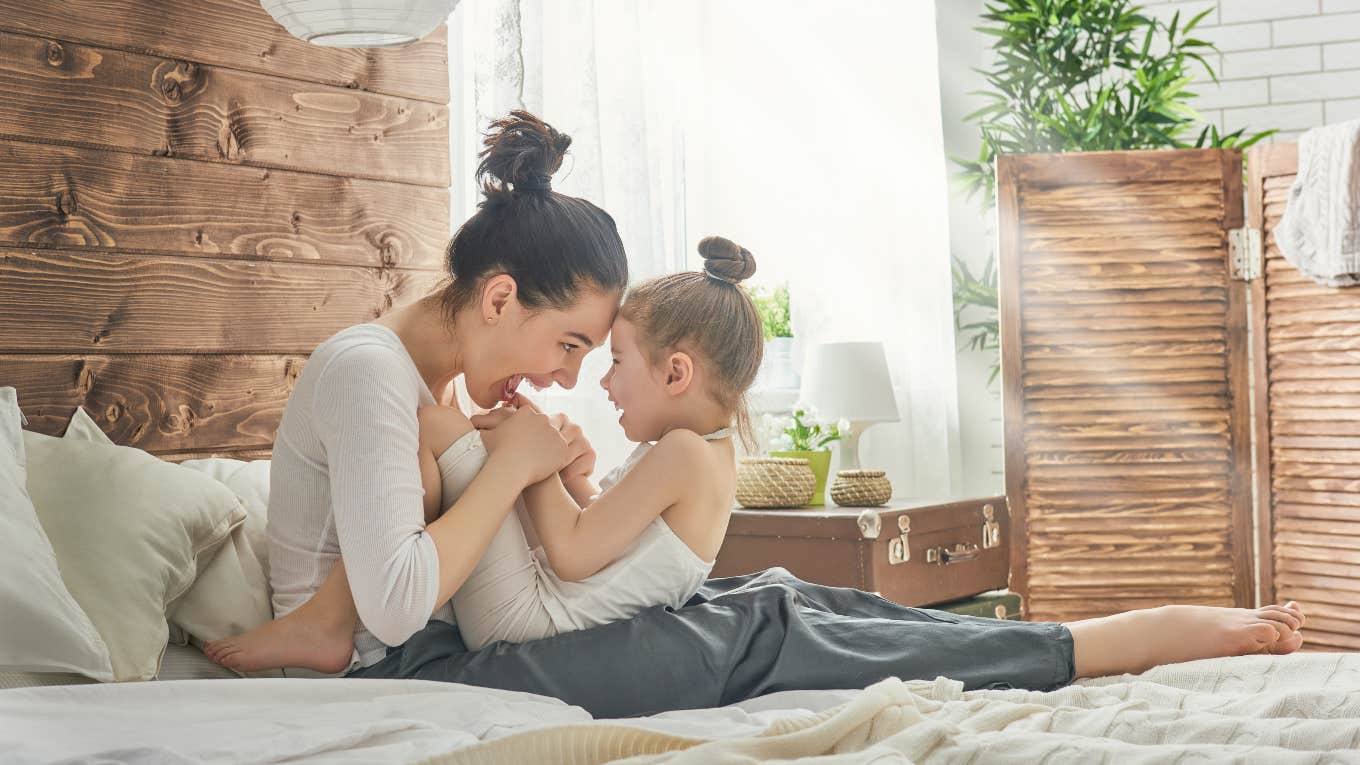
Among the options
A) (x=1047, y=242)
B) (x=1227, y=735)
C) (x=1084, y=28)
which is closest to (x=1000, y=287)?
(x=1047, y=242)

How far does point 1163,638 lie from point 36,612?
1345mm

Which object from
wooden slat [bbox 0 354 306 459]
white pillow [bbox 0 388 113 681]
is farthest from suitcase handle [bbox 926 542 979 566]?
white pillow [bbox 0 388 113 681]

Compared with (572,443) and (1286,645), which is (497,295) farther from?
(1286,645)

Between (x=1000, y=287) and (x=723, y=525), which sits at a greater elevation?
(x=1000, y=287)

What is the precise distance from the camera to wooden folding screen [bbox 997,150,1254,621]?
3.45 m

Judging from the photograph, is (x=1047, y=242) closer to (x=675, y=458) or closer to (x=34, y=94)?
(x=675, y=458)

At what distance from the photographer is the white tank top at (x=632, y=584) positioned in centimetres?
171

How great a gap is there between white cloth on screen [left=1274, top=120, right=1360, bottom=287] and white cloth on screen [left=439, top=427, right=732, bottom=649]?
2.12 metres

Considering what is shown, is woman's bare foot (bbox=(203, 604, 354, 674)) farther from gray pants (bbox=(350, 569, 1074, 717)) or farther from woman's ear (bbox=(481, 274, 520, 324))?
woman's ear (bbox=(481, 274, 520, 324))

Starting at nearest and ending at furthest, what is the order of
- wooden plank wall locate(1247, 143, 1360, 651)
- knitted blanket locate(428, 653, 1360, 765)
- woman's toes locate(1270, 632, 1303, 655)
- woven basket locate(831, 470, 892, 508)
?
knitted blanket locate(428, 653, 1360, 765) < woman's toes locate(1270, 632, 1303, 655) < woven basket locate(831, 470, 892, 508) < wooden plank wall locate(1247, 143, 1360, 651)

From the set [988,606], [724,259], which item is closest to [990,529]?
[988,606]

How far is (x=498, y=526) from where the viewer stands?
1.60 m

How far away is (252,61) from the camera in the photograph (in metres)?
2.25

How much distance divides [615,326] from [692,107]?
1597mm
